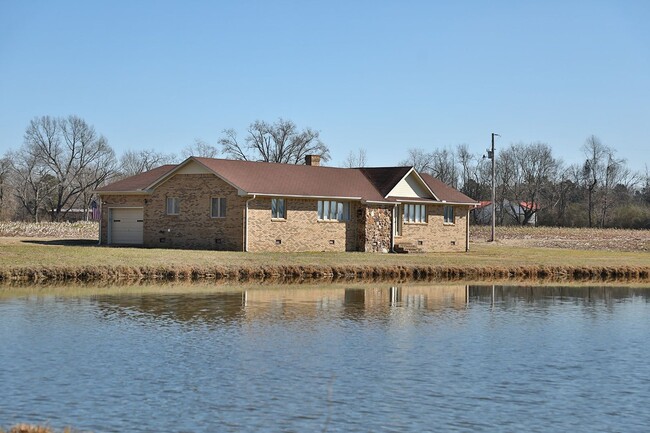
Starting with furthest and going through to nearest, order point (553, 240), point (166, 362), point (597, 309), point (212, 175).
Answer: point (553, 240)
point (212, 175)
point (597, 309)
point (166, 362)

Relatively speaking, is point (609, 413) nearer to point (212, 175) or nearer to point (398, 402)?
point (398, 402)

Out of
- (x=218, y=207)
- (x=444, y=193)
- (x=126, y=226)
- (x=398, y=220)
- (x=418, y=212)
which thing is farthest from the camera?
(x=444, y=193)

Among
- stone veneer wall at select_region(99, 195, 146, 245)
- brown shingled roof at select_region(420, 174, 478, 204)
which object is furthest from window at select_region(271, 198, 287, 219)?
brown shingled roof at select_region(420, 174, 478, 204)

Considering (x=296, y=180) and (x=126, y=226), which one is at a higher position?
(x=296, y=180)

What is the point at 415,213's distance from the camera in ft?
172

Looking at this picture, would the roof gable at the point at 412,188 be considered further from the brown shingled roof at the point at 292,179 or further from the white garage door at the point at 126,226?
the white garage door at the point at 126,226

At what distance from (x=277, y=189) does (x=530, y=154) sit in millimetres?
79836

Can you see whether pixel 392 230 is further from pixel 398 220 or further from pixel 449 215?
pixel 449 215

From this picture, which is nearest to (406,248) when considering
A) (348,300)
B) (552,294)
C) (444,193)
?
(444,193)

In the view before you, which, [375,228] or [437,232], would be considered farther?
[437,232]

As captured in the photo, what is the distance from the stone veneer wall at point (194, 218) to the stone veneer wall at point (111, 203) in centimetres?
90

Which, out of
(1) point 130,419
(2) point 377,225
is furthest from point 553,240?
(1) point 130,419

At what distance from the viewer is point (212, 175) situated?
45.7 meters

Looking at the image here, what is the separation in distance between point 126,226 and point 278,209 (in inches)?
356
